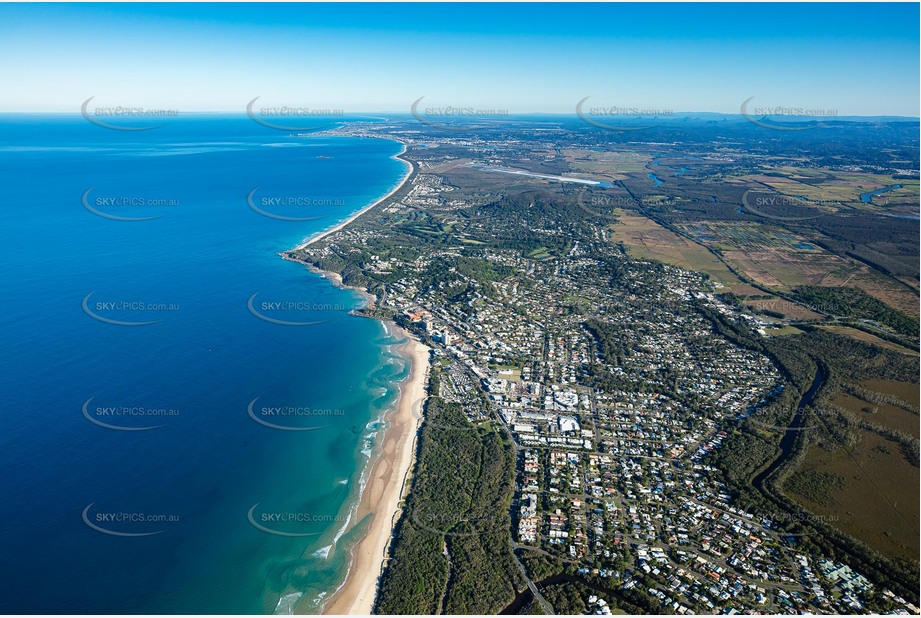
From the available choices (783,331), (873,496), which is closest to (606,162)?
(783,331)

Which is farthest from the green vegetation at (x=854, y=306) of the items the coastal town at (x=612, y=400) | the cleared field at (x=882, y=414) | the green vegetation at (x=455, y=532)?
the green vegetation at (x=455, y=532)

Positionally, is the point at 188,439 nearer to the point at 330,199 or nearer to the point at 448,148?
the point at 330,199

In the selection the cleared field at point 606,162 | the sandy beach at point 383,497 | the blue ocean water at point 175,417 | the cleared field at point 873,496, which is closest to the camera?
the sandy beach at point 383,497

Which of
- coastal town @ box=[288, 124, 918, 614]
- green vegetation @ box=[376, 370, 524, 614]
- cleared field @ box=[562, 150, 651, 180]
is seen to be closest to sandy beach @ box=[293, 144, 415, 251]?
coastal town @ box=[288, 124, 918, 614]

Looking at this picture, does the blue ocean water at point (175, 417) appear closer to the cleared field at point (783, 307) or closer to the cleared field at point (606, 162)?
the cleared field at point (783, 307)

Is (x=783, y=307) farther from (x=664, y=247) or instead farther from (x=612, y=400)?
(x=612, y=400)
